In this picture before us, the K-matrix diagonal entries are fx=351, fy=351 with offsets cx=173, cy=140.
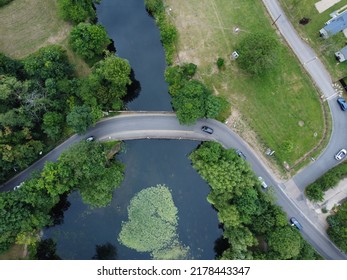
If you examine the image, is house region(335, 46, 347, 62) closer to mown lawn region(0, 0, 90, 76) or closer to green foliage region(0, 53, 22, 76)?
mown lawn region(0, 0, 90, 76)

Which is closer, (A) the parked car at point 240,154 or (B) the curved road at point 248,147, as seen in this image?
(A) the parked car at point 240,154

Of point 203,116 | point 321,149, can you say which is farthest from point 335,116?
point 203,116

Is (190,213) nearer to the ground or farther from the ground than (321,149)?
nearer to the ground

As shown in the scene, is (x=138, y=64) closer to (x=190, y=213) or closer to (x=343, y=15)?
(x=190, y=213)

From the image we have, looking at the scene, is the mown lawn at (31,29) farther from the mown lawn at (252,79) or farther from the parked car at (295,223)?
the parked car at (295,223)

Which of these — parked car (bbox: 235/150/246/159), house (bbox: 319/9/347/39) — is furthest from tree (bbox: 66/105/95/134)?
house (bbox: 319/9/347/39)

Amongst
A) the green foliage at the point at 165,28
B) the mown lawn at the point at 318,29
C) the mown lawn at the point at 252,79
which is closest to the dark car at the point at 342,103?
the mown lawn at the point at 252,79

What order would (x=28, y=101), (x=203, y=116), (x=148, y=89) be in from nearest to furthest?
1. (x=28, y=101)
2. (x=203, y=116)
3. (x=148, y=89)
